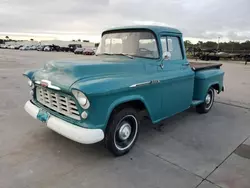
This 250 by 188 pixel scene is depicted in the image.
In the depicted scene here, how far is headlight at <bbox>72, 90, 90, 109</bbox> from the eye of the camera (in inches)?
115

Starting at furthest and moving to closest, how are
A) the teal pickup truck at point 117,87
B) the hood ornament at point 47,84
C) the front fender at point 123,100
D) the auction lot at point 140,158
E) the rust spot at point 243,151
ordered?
the rust spot at point 243,151 → the hood ornament at point 47,84 → the front fender at point 123,100 → the teal pickup truck at point 117,87 → the auction lot at point 140,158

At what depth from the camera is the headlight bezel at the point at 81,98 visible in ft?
9.59

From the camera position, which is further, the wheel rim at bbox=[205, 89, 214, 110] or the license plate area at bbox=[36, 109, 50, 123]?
the wheel rim at bbox=[205, 89, 214, 110]

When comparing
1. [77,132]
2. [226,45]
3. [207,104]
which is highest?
[226,45]

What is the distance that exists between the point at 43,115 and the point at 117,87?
1291 mm

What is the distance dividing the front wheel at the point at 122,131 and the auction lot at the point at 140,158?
14cm

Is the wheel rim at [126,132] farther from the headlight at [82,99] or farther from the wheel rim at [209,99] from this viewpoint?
the wheel rim at [209,99]

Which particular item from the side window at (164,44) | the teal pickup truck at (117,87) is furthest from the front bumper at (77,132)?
the side window at (164,44)

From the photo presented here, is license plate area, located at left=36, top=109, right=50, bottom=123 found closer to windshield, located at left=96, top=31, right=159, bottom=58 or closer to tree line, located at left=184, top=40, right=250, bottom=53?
windshield, located at left=96, top=31, right=159, bottom=58

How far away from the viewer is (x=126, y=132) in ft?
11.8

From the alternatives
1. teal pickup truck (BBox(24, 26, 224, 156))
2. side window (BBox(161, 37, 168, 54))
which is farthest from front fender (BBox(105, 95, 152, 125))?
side window (BBox(161, 37, 168, 54))

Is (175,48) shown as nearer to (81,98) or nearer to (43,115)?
(81,98)

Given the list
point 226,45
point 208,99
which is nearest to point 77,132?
point 208,99

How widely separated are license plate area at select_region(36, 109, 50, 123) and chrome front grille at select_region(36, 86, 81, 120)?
12cm
